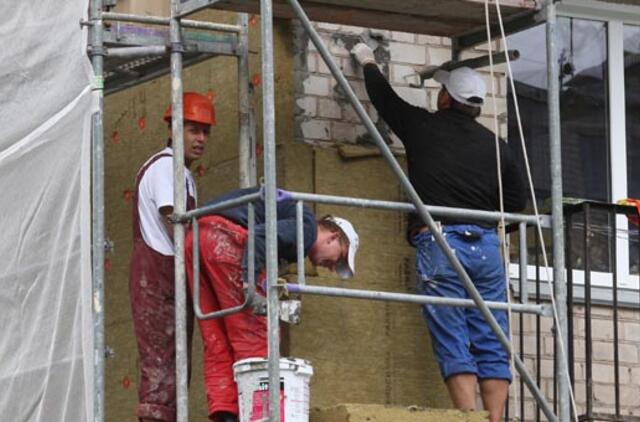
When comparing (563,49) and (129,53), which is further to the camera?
(563,49)

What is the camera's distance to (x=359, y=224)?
1280 centimetres

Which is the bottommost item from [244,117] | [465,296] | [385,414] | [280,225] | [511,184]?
[385,414]

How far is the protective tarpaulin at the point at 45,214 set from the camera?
1200 cm

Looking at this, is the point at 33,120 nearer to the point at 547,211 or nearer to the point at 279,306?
the point at 279,306

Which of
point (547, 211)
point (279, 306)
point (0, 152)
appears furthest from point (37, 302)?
point (547, 211)

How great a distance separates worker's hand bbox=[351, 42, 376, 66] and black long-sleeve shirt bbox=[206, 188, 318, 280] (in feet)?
4.19

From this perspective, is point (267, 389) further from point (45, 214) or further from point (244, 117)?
point (244, 117)

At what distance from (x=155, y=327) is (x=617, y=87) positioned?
144 inches

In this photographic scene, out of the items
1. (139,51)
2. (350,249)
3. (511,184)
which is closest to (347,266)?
(350,249)

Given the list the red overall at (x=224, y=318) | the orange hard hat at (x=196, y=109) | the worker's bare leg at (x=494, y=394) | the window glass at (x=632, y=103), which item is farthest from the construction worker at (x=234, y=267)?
the window glass at (x=632, y=103)

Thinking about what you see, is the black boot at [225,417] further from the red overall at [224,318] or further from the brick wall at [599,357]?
the brick wall at [599,357]

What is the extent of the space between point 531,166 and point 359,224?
5.23 feet

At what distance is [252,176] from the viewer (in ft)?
41.4

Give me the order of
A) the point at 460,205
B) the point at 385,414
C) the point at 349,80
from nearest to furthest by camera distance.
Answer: the point at 385,414 → the point at 460,205 → the point at 349,80
